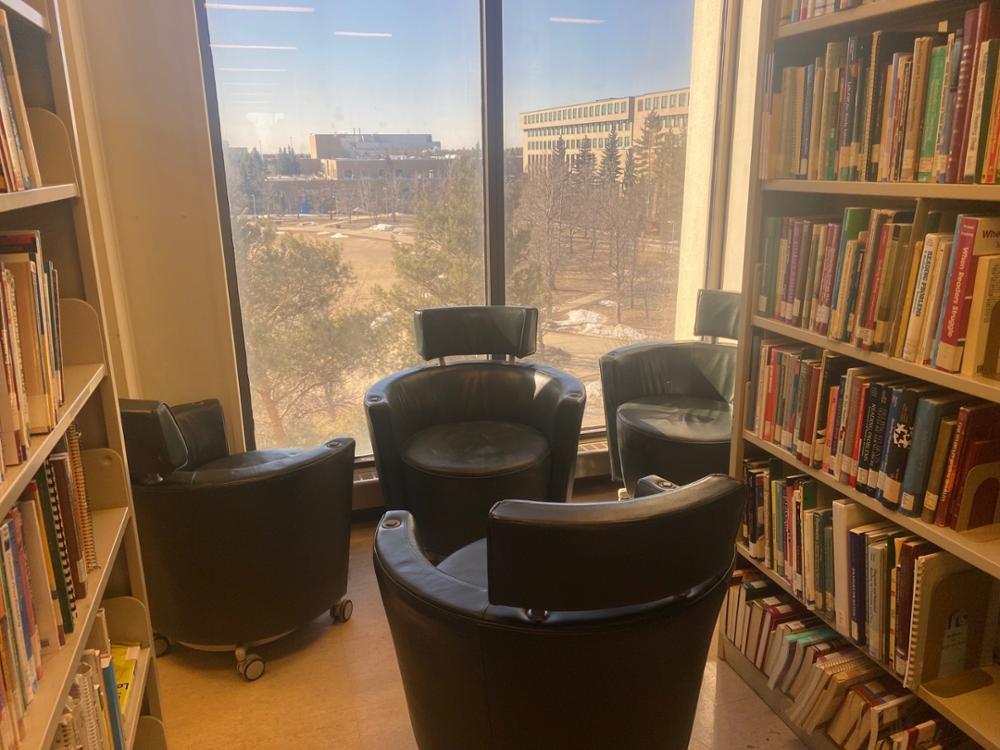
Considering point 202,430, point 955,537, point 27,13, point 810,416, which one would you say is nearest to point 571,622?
point 955,537

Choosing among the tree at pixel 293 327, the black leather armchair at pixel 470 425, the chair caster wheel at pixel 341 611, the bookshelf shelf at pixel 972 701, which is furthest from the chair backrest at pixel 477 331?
the bookshelf shelf at pixel 972 701

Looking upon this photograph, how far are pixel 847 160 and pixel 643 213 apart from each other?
1.87 m

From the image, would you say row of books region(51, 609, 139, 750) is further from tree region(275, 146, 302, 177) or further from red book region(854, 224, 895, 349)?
tree region(275, 146, 302, 177)

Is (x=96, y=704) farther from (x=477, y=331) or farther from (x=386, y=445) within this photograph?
(x=477, y=331)

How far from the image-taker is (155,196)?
2.70 metres

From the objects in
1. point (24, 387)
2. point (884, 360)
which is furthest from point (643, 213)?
point (24, 387)

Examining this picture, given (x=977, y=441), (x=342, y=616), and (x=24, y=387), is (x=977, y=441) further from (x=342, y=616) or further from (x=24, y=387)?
(x=342, y=616)

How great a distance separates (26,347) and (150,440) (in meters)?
0.87

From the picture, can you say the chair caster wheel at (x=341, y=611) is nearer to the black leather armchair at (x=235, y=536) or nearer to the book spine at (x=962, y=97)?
the black leather armchair at (x=235, y=536)

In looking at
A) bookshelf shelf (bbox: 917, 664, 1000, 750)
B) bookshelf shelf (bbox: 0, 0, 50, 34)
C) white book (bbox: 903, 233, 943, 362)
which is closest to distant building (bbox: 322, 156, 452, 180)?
bookshelf shelf (bbox: 0, 0, 50, 34)

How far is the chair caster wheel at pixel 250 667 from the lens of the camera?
227 centimetres

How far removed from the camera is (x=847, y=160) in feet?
5.51

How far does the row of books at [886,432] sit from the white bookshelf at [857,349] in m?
0.04

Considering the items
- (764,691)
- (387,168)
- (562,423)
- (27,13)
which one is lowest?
(764,691)
